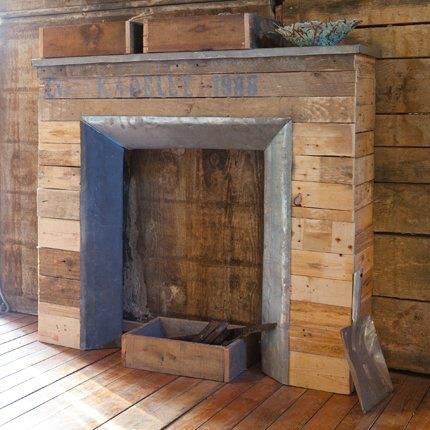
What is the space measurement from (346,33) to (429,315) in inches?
48.4

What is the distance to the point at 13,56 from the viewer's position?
13.2ft

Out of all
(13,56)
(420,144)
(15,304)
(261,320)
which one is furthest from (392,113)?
(15,304)

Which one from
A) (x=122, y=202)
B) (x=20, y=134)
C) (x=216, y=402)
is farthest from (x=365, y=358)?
(x=20, y=134)

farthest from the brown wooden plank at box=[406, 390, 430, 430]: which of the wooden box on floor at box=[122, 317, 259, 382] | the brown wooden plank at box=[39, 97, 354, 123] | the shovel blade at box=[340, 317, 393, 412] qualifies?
the brown wooden plank at box=[39, 97, 354, 123]

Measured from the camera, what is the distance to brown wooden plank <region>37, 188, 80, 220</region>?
3.54m

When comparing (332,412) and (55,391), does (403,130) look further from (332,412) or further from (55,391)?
(55,391)

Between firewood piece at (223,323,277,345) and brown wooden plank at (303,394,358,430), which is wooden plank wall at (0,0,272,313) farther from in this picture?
brown wooden plank at (303,394,358,430)

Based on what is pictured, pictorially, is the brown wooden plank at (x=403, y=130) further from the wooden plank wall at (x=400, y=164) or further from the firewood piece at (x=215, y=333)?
the firewood piece at (x=215, y=333)

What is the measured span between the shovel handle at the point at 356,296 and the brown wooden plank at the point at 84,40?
140 centimetres

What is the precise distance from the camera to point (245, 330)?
3.24 meters

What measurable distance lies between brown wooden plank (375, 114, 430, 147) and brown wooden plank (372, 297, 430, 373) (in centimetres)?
68

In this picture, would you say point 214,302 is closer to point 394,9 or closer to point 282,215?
point 282,215

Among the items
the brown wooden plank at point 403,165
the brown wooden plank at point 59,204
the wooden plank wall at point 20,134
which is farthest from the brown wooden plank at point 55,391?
the brown wooden plank at point 403,165

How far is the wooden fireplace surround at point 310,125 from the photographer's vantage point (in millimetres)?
2963
